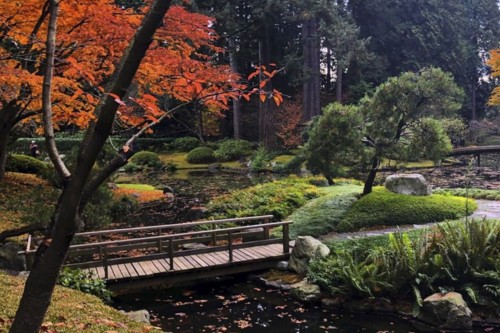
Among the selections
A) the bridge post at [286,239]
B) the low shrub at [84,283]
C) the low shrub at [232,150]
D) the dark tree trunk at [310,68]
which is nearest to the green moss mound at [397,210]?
the bridge post at [286,239]

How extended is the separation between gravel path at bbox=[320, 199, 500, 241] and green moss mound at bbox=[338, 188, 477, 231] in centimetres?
24

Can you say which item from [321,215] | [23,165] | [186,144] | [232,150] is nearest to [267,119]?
[232,150]

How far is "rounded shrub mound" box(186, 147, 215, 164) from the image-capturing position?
101ft

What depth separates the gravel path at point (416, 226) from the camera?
1061 cm

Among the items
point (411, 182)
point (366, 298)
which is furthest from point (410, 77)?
point (366, 298)

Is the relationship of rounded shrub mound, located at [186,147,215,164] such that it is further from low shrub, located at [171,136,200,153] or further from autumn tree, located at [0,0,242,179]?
autumn tree, located at [0,0,242,179]

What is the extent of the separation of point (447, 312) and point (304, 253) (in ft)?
9.46

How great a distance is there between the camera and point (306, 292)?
25.7ft

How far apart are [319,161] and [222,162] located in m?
18.2

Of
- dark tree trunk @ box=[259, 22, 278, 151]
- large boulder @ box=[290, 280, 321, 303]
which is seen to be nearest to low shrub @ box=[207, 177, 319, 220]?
large boulder @ box=[290, 280, 321, 303]

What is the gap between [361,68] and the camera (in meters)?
35.5

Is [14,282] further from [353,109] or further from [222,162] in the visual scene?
[222,162]

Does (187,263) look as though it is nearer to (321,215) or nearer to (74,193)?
(321,215)

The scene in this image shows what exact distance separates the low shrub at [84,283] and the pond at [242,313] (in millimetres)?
539
